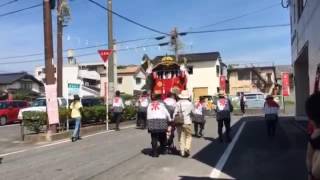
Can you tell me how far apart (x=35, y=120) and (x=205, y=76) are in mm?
54862

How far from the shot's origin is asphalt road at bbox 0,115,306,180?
11.5 metres

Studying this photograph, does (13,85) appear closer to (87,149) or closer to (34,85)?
(34,85)

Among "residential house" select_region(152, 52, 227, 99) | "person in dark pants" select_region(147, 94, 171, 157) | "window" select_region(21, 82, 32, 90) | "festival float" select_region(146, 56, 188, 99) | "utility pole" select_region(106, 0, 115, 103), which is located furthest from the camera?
"window" select_region(21, 82, 32, 90)

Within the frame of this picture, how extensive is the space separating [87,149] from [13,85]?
60454 mm

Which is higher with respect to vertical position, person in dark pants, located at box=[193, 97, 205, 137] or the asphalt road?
person in dark pants, located at box=[193, 97, 205, 137]

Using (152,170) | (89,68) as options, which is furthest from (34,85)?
(152,170)

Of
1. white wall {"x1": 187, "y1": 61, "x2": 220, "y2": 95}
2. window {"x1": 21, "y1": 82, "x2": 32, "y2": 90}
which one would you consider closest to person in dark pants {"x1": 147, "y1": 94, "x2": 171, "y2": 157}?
white wall {"x1": 187, "y1": 61, "x2": 220, "y2": 95}

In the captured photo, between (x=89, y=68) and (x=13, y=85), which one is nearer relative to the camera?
(x=13, y=85)

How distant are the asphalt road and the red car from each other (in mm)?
20094

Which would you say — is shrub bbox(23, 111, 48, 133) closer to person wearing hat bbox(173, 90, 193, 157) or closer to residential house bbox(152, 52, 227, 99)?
person wearing hat bbox(173, 90, 193, 157)

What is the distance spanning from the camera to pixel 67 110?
22.6 metres

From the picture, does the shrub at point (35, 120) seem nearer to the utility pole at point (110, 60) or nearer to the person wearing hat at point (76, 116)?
the person wearing hat at point (76, 116)

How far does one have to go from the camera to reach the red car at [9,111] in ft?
123

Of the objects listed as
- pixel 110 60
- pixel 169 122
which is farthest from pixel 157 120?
pixel 110 60
